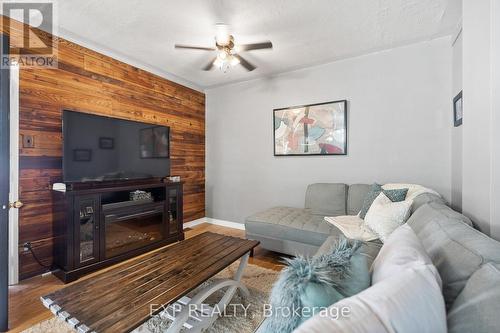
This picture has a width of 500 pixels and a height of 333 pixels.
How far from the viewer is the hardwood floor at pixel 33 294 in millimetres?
1623

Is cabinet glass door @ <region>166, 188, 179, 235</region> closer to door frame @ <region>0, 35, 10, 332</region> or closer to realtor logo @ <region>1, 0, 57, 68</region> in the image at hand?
door frame @ <region>0, 35, 10, 332</region>

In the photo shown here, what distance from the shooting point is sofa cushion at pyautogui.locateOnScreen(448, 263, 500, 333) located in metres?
0.54

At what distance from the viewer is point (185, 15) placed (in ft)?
6.95

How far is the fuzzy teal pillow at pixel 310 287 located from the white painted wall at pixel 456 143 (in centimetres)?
208

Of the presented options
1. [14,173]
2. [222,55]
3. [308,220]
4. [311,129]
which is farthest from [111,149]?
[311,129]

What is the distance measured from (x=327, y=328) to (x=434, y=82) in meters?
3.13

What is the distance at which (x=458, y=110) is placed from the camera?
85.4 inches

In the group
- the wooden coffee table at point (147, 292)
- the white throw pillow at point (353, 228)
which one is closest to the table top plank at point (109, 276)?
the wooden coffee table at point (147, 292)

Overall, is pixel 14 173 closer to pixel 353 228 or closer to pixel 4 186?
pixel 4 186

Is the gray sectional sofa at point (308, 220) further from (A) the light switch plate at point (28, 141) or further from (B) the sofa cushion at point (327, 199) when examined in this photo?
(A) the light switch plate at point (28, 141)

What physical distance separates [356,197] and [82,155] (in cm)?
312

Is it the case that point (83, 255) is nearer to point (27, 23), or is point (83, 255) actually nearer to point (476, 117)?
point (27, 23)

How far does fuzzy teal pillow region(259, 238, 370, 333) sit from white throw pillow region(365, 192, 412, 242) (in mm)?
1174

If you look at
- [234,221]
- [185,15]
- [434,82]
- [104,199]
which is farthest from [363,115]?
[104,199]
